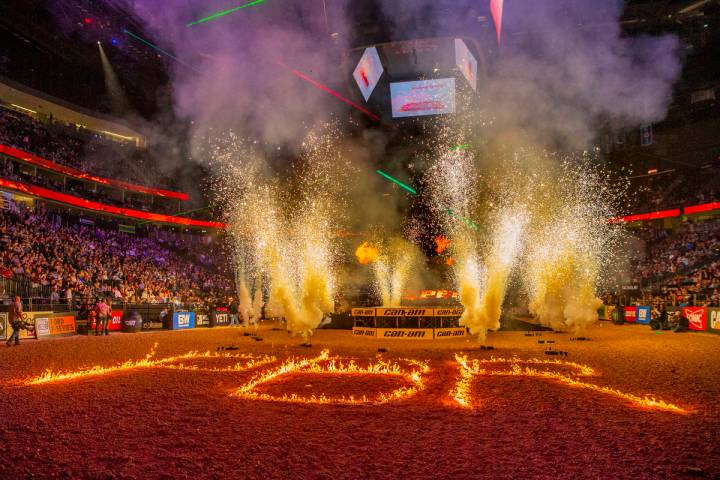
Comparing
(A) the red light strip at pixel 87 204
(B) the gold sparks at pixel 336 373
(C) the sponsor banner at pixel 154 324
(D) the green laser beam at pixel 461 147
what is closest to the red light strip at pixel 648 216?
(D) the green laser beam at pixel 461 147

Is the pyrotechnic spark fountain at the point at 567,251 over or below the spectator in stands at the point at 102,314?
over

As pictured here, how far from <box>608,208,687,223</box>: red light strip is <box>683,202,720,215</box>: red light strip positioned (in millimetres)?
1000

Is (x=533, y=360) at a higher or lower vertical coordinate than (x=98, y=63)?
lower

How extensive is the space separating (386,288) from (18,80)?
124 feet

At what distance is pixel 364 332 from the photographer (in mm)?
21906

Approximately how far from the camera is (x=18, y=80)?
35844mm

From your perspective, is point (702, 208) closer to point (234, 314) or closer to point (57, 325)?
point (234, 314)

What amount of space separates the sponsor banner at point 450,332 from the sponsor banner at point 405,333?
14.4 inches

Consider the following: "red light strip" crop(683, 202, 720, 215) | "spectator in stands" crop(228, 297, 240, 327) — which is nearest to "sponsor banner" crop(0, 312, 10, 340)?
"spectator in stands" crop(228, 297, 240, 327)

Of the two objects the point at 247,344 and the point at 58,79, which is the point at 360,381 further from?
the point at 58,79

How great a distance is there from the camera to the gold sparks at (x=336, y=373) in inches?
343

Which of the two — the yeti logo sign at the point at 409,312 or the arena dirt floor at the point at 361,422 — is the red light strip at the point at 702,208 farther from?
the yeti logo sign at the point at 409,312

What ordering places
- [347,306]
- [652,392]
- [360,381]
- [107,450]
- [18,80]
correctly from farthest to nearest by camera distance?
[18,80]
[347,306]
[360,381]
[652,392]
[107,450]

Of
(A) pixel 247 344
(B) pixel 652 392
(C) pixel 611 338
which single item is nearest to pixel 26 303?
(A) pixel 247 344
